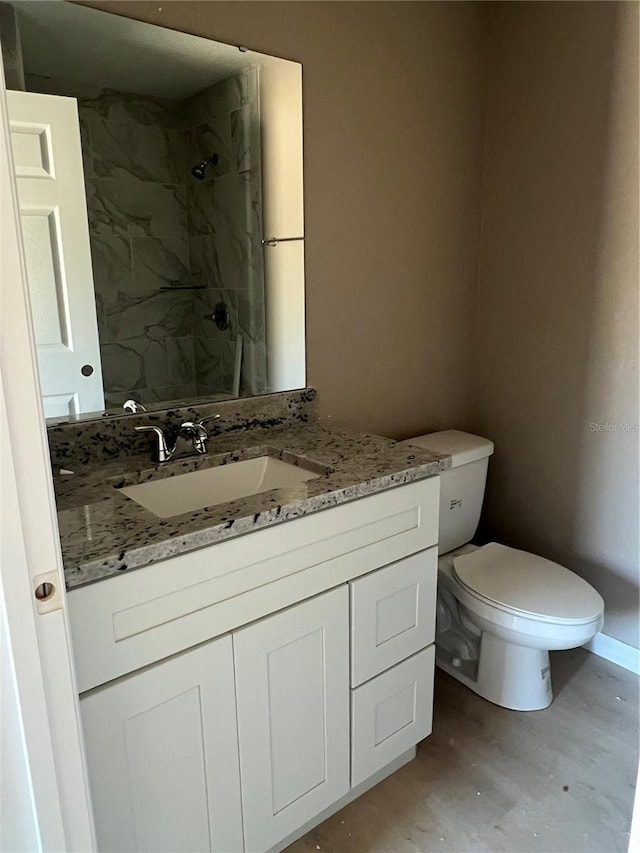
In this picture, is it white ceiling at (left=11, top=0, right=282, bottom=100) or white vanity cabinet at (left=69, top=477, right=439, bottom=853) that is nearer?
white vanity cabinet at (left=69, top=477, right=439, bottom=853)

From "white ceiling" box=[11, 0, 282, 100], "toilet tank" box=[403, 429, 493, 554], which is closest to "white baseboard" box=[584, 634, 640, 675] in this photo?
"toilet tank" box=[403, 429, 493, 554]

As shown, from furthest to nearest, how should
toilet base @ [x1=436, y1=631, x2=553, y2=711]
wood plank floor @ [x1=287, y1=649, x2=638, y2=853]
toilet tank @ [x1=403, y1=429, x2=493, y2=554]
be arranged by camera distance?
toilet tank @ [x1=403, y1=429, x2=493, y2=554]
toilet base @ [x1=436, y1=631, x2=553, y2=711]
wood plank floor @ [x1=287, y1=649, x2=638, y2=853]

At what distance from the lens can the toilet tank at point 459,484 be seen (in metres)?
2.04

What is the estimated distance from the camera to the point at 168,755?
114 cm

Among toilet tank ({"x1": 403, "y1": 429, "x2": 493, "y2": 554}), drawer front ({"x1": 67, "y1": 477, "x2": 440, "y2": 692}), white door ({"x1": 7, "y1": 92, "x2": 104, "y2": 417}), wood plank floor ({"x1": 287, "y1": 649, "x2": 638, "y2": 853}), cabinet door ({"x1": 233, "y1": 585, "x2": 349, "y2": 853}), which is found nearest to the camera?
drawer front ({"x1": 67, "y1": 477, "x2": 440, "y2": 692})

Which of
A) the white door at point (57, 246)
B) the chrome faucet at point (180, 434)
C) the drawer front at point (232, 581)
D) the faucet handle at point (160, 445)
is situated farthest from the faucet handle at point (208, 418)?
the drawer front at point (232, 581)

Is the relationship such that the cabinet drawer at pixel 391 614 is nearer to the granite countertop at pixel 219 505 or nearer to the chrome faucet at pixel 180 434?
the granite countertop at pixel 219 505

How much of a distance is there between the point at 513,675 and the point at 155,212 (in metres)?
1.70

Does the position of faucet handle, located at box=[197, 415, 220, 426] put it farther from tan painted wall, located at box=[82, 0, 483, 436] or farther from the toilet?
the toilet

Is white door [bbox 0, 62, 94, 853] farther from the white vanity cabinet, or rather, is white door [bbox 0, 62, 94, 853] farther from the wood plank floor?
the wood plank floor

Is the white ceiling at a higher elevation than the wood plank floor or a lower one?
higher

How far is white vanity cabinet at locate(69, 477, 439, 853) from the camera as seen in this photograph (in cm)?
107

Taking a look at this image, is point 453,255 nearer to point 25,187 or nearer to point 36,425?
point 25,187

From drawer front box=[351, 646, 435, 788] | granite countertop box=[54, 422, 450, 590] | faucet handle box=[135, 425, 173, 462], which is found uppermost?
faucet handle box=[135, 425, 173, 462]
